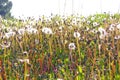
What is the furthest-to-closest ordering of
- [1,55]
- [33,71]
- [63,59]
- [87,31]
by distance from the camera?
[87,31], [1,55], [63,59], [33,71]

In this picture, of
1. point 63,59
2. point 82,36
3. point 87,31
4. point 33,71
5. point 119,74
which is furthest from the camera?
point 87,31

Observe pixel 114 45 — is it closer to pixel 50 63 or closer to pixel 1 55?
pixel 50 63

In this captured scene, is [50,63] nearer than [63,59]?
Yes

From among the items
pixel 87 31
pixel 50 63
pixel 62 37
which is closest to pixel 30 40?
pixel 62 37

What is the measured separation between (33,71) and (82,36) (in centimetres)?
200

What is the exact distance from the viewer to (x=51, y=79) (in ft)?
15.4

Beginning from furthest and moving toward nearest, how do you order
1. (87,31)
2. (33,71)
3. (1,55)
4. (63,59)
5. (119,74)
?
(87,31)
(1,55)
(63,59)
(33,71)
(119,74)

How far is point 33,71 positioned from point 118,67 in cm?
→ 125

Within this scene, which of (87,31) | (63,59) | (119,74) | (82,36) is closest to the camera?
(119,74)

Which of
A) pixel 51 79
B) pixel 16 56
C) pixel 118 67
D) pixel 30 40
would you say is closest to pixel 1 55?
pixel 16 56

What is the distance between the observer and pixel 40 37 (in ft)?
22.6

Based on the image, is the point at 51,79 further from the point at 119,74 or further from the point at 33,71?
the point at 119,74

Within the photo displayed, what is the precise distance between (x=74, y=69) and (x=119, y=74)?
634 millimetres

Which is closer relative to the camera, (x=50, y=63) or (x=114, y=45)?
(x=50, y=63)
